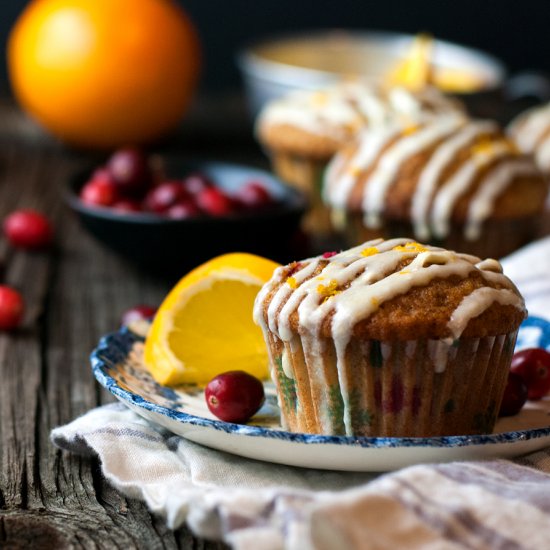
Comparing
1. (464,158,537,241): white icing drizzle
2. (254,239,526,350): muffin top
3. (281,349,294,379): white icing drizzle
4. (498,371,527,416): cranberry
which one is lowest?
(464,158,537,241): white icing drizzle

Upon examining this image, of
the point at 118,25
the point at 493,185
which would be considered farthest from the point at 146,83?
the point at 493,185

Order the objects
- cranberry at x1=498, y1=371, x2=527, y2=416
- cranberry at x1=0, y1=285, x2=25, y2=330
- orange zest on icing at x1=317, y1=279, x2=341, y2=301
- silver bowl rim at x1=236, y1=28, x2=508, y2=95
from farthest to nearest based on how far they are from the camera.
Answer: silver bowl rim at x1=236, y1=28, x2=508, y2=95 → cranberry at x1=0, y1=285, x2=25, y2=330 → cranberry at x1=498, y1=371, x2=527, y2=416 → orange zest on icing at x1=317, y1=279, x2=341, y2=301

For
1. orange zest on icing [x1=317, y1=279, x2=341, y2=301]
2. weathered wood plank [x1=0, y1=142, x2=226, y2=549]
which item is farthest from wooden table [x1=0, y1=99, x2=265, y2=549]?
orange zest on icing [x1=317, y1=279, x2=341, y2=301]

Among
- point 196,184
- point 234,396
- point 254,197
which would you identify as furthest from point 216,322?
point 196,184

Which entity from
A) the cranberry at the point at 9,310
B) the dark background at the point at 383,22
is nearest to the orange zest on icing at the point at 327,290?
the cranberry at the point at 9,310

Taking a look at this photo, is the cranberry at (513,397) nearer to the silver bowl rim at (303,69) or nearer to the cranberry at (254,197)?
the cranberry at (254,197)

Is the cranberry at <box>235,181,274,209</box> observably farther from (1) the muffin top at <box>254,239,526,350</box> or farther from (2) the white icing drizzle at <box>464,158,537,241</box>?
(1) the muffin top at <box>254,239,526,350</box>

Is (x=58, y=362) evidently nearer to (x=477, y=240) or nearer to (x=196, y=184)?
(x=196, y=184)
